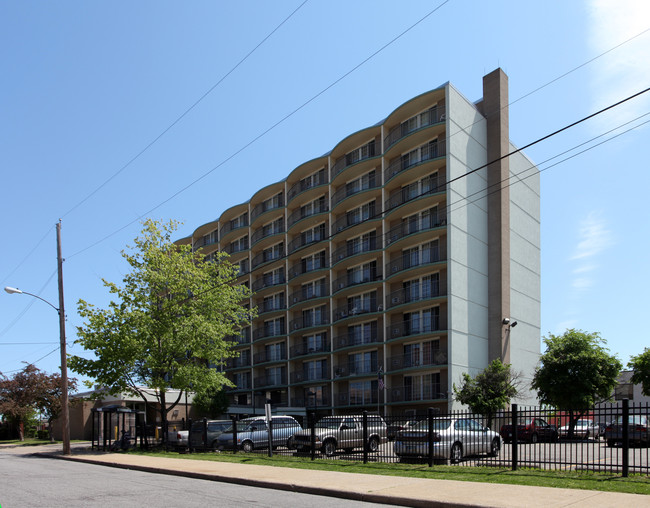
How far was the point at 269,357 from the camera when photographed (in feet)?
191

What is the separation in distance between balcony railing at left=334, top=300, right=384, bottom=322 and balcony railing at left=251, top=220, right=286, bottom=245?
11.9 metres

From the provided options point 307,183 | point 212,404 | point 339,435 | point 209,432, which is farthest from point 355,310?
point 339,435

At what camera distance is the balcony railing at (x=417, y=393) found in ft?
132

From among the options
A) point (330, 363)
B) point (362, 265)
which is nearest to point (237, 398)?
point (330, 363)

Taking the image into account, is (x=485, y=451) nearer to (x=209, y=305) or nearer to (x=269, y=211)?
(x=209, y=305)

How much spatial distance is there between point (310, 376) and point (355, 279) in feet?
32.2

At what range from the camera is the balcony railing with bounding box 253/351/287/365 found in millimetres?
56463

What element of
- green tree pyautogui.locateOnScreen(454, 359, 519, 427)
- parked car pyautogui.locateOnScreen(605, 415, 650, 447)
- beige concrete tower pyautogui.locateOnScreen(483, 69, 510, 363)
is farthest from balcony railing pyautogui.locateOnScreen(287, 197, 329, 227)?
parked car pyautogui.locateOnScreen(605, 415, 650, 447)

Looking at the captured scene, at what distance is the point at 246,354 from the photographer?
61.9 metres

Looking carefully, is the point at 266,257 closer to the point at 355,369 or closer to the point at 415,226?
the point at 355,369

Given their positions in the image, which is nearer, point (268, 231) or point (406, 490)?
point (406, 490)

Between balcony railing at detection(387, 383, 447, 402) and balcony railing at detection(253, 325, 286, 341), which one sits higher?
balcony railing at detection(253, 325, 286, 341)

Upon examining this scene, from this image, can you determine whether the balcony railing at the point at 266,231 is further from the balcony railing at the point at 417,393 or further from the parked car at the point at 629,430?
the parked car at the point at 629,430

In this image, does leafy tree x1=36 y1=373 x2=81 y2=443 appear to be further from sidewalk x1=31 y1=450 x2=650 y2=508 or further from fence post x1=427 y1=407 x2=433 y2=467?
fence post x1=427 y1=407 x2=433 y2=467
